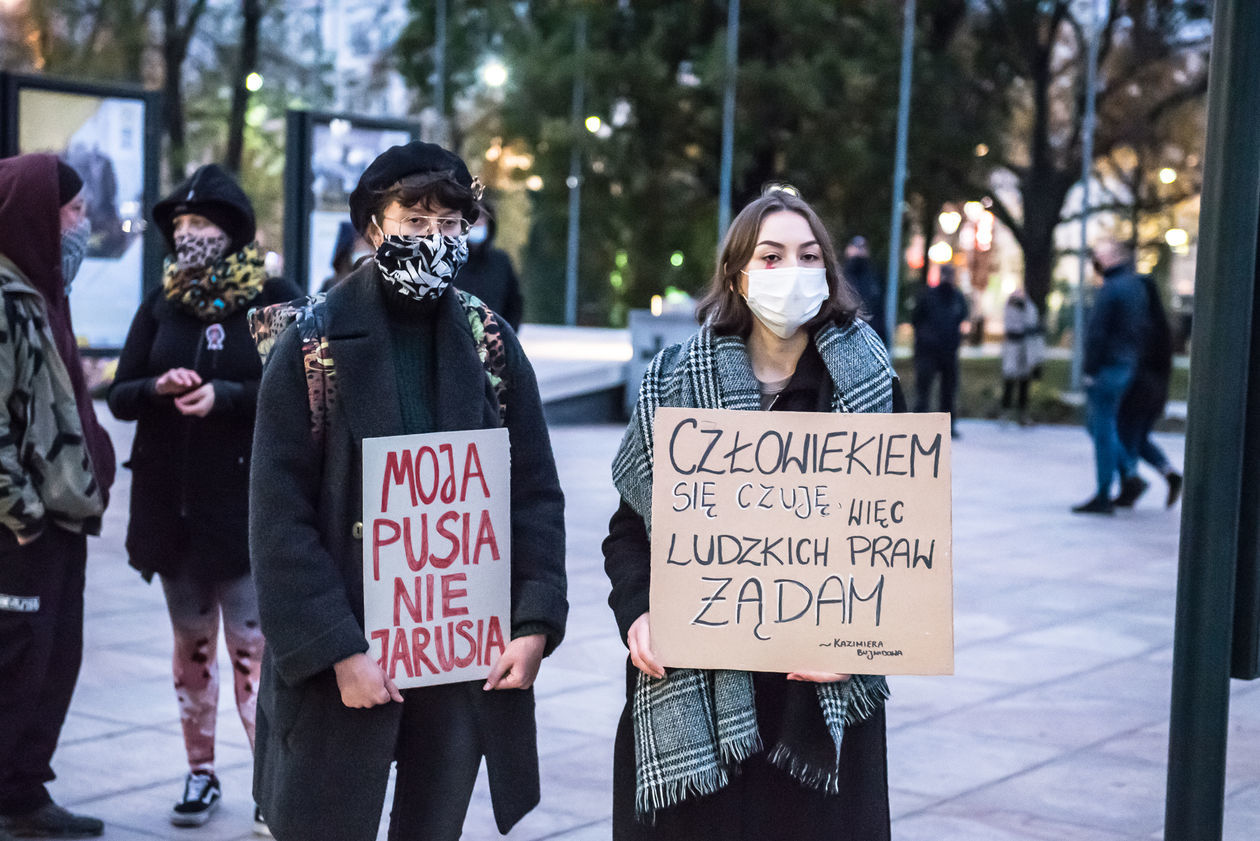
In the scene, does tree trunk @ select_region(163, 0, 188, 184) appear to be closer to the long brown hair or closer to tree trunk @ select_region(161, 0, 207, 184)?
tree trunk @ select_region(161, 0, 207, 184)

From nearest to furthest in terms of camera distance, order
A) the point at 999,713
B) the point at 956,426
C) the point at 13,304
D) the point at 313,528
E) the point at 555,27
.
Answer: the point at 313,528, the point at 13,304, the point at 999,713, the point at 956,426, the point at 555,27

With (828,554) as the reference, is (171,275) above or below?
above

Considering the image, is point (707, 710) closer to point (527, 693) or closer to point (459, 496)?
point (527, 693)

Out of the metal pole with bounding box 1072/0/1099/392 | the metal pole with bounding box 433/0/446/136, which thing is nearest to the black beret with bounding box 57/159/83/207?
the metal pole with bounding box 1072/0/1099/392

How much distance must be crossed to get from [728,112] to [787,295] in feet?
84.8

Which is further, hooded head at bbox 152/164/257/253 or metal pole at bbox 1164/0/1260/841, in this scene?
hooded head at bbox 152/164/257/253

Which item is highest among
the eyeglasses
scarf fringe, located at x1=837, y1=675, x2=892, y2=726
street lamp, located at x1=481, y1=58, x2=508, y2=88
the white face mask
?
street lamp, located at x1=481, y1=58, x2=508, y2=88

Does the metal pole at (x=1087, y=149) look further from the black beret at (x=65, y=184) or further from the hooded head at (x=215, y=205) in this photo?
the black beret at (x=65, y=184)

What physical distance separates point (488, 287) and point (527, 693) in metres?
7.12

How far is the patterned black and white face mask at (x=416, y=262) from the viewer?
3.14 m

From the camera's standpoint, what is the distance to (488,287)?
10.2 metres

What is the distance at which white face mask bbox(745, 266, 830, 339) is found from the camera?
3254mm

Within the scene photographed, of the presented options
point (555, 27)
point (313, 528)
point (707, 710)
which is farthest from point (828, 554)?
point (555, 27)

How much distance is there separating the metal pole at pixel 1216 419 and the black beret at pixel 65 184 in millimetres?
3144
